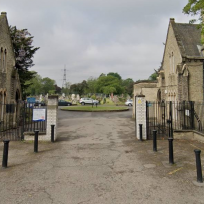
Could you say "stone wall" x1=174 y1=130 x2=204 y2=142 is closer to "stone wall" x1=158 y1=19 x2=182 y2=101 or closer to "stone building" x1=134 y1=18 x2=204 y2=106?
"stone building" x1=134 y1=18 x2=204 y2=106

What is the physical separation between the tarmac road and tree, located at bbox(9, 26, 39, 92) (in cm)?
1522

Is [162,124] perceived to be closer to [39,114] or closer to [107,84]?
[39,114]

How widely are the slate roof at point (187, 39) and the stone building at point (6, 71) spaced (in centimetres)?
1350

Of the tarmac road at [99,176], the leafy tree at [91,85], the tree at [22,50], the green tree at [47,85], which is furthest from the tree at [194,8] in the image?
the green tree at [47,85]

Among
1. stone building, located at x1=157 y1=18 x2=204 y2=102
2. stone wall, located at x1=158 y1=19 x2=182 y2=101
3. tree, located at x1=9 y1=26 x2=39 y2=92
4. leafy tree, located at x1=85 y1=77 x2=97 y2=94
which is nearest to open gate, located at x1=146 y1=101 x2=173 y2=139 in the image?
stone wall, located at x1=158 y1=19 x2=182 y2=101

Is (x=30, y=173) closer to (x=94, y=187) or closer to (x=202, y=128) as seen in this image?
(x=94, y=187)

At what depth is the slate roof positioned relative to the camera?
12.7 m

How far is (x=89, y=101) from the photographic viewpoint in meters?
44.7

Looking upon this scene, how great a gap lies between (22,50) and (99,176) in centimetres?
1943

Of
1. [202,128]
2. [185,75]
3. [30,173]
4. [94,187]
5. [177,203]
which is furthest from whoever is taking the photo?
[185,75]

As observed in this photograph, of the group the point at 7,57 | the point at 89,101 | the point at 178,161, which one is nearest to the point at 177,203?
the point at 178,161

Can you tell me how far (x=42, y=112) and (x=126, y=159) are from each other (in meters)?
5.58

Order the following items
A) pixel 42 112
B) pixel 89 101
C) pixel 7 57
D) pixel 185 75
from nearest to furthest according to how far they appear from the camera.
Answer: pixel 42 112, pixel 185 75, pixel 7 57, pixel 89 101

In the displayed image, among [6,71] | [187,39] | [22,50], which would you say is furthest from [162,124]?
[22,50]
